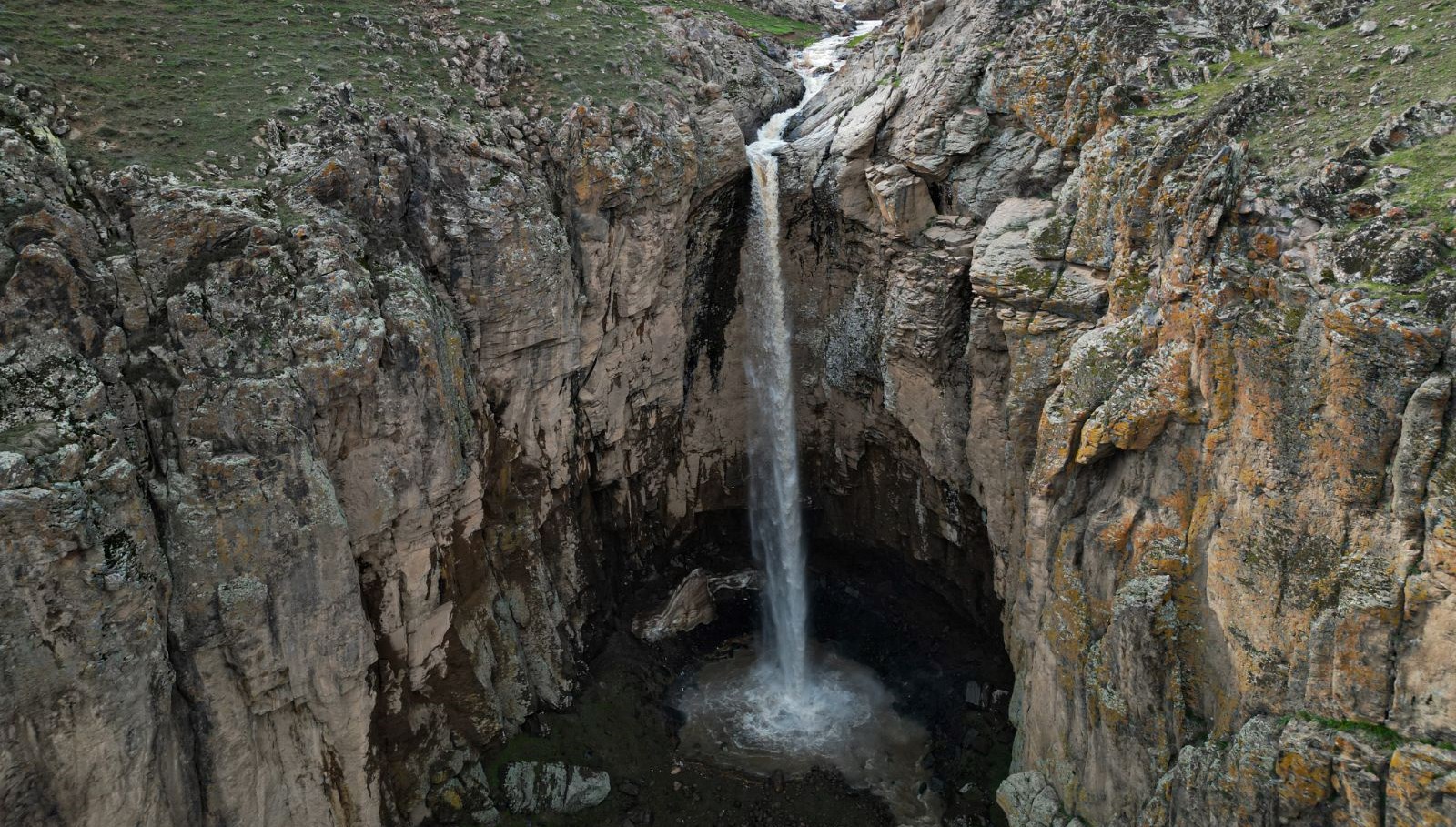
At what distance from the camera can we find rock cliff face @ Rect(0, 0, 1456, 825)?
46.9 feet

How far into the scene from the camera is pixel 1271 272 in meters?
15.2

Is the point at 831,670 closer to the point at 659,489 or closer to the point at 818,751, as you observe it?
the point at 818,751

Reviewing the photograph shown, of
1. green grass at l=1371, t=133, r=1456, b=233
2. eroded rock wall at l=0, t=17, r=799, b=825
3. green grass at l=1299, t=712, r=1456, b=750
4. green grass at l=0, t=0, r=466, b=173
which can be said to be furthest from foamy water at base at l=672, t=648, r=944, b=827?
green grass at l=0, t=0, r=466, b=173

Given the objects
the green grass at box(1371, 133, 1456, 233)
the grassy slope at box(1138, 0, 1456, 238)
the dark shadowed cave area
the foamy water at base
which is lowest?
the foamy water at base

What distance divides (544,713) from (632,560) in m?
6.67

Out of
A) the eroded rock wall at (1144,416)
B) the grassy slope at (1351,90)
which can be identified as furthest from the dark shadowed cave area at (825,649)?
the grassy slope at (1351,90)

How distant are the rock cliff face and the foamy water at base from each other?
4167 mm

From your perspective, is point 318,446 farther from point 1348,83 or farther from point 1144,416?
point 1348,83

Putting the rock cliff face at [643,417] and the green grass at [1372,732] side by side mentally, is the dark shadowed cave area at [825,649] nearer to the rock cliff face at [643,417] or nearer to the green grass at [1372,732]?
the rock cliff face at [643,417]

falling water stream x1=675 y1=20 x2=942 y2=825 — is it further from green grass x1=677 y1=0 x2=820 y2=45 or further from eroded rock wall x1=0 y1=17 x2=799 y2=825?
green grass x1=677 y1=0 x2=820 y2=45

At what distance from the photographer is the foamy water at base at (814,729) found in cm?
2570

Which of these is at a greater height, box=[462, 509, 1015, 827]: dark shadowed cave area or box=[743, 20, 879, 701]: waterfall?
box=[743, 20, 879, 701]: waterfall

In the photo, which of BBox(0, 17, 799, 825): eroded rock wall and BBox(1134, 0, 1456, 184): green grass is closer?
BBox(0, 17, 799, 825): eroded rock wall

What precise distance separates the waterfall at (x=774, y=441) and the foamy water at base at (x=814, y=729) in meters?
0.88
